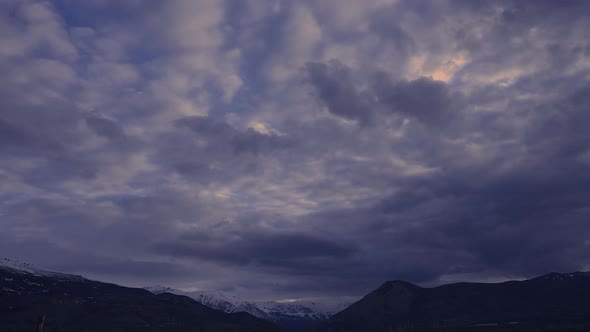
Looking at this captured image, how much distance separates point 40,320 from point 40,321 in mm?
689

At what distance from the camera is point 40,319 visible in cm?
10844

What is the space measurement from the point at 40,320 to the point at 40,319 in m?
0.25

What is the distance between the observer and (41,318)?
355 feet

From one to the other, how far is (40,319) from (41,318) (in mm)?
544

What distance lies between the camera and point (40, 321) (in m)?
108

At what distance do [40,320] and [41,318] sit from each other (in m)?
0.51

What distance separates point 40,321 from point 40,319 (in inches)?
35.9

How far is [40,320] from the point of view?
108250mm
